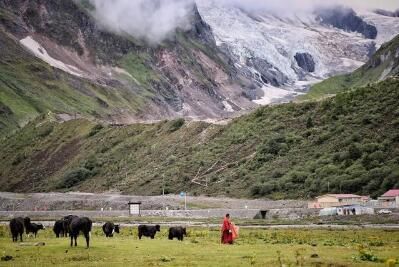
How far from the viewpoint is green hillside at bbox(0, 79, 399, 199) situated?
99875mm

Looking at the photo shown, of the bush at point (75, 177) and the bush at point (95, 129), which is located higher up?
the bush at point (95, 129)

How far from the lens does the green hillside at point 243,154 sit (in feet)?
328

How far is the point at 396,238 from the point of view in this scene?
140 ft

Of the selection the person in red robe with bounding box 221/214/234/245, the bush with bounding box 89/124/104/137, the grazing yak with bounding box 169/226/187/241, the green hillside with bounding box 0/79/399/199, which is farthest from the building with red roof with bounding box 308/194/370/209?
the bush with bounding box 89/124/104/137

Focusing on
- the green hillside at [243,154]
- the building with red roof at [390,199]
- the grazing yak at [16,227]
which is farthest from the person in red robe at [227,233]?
the green hillside at [243,154]

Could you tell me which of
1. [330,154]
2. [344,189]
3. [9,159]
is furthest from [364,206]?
[9,159]

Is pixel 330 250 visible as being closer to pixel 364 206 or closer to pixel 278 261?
pixel 278 261

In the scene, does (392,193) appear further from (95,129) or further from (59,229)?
(95,129)

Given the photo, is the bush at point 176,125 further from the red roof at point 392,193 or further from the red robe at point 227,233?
the red robe at point 227,233

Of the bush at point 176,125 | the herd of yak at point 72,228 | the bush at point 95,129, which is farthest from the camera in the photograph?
the bush at point 95,129

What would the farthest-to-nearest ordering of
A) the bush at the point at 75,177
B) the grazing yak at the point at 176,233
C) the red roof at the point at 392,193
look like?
the bush at the point at 75,177
the red roof at the point at 392,193
the grazing yak at the point at 176,233

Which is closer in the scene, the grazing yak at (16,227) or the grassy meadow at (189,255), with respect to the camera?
the grassy meadow at (189,255)

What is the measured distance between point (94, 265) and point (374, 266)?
10.3m

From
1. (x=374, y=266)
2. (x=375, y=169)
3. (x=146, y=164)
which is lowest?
(x=374, y=266)
